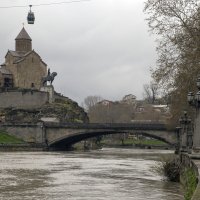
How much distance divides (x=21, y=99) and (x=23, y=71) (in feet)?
29.6

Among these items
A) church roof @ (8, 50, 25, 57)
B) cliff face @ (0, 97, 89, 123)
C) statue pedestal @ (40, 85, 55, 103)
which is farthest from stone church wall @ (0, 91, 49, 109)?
church roof @ (8, 50, 25, 57)

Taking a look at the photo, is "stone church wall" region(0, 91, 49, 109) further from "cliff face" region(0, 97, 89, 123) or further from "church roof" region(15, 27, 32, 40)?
"church roof" region(15, 27, 32, 40)

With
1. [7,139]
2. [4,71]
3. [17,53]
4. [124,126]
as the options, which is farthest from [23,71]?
[124,126]

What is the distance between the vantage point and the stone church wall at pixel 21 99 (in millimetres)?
92875

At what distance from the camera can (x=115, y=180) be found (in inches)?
1042

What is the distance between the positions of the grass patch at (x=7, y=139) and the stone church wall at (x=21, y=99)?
1334 cm

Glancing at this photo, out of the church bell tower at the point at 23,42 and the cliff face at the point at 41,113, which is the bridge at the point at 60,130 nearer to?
Result: the cliff face at the point at 41,113

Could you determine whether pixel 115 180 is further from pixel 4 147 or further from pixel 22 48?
pixel 22 48

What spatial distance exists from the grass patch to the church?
65.7 feet

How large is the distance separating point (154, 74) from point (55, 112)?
59.7 meters

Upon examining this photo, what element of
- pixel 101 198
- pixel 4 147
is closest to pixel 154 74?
pixel 101 198

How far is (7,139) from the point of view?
76500 mm

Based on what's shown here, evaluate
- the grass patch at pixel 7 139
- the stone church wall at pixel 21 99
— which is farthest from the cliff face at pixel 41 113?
the grass patch at pixel 7 139

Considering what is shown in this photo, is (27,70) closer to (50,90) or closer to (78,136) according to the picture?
(50,90)
